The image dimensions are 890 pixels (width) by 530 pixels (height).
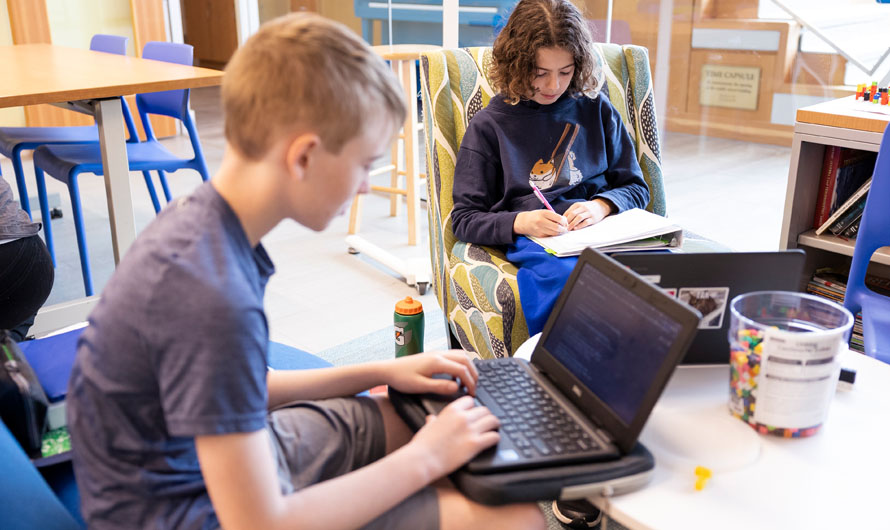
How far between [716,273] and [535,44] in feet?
2.80

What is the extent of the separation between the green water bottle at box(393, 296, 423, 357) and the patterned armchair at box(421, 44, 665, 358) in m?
0.12

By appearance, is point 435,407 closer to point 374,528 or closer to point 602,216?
point 374,528

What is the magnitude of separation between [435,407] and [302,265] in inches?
86.5

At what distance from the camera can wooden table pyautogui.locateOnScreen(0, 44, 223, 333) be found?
2.12 meters

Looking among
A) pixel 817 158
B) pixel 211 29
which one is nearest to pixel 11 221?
pixel 817 158

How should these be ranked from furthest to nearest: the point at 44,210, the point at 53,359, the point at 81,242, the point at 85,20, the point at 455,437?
the point at 85,20
the point at 44,210
the point at 81,242
the point at 53,359
the point at 455,437

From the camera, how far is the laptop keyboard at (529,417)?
848mm

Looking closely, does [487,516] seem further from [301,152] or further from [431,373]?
[301,152]

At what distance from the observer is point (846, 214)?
2.17 m

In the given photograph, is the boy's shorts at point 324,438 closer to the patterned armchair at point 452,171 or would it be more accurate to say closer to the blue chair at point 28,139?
the patterned armchair at point 452,171

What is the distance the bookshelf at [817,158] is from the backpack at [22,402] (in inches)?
74.0

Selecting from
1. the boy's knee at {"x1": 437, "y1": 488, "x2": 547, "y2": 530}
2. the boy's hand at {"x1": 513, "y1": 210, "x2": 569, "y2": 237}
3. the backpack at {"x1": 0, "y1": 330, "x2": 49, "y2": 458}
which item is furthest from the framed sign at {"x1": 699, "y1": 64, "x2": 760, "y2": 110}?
the backpack at {"x1": 0, "y1": 330, "x2": 49, "y2": 458}

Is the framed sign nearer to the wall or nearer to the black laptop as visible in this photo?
the black laptop

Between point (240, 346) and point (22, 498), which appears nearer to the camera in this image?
point (240, 346)
